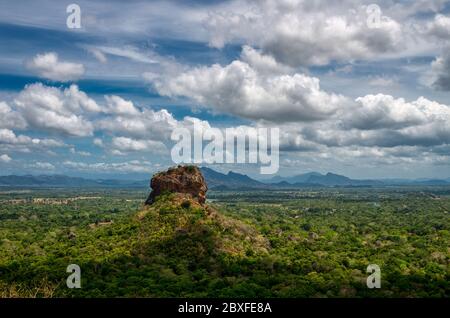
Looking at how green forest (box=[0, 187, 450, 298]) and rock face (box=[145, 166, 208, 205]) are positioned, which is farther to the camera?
rock face (box=[145, 166, 208, 205])

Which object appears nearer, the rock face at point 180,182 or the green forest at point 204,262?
the green forest at point 204,262

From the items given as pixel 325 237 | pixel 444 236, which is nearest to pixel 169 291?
pixel 325 237

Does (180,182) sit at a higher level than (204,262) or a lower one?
higher

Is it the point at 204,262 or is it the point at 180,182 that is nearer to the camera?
the point at 204,262

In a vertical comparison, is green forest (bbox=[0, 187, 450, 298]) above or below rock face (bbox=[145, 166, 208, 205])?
below

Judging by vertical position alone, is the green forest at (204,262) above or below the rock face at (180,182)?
below
